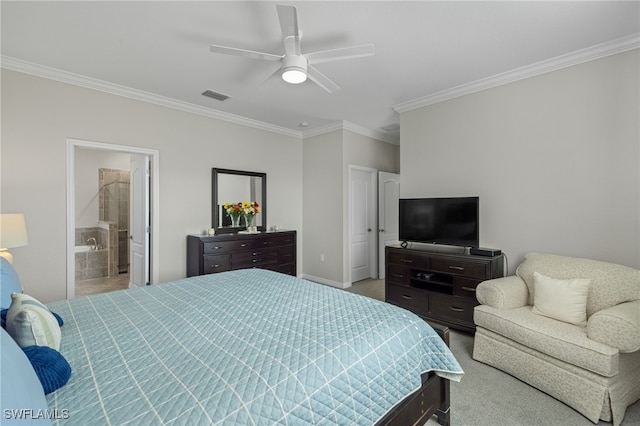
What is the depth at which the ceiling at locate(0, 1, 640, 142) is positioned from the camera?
2.07 m

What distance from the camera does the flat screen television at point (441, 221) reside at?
3119mm

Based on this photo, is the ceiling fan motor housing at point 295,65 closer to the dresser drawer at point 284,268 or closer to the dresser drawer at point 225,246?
the dresser drawer at point 225,246

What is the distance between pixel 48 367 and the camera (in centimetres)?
100

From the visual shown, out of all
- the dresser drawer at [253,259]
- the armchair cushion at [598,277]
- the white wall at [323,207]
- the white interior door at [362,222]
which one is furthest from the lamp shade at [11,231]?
the armchair cushion at [598,277]

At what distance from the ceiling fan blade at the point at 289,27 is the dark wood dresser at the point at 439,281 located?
8.24 ft

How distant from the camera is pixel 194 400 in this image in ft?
3.08

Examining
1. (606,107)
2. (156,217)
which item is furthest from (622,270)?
(156,217)

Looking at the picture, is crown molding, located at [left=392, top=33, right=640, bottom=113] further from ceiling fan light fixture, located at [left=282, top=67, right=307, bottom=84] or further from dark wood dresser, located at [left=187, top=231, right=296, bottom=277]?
dark wood dresser, located at [left=187, top=231, right=296, bottom=277]

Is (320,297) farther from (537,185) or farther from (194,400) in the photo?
(537,185)

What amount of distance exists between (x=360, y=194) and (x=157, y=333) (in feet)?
13.5

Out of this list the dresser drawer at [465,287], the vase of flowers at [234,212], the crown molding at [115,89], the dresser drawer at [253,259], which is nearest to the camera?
the crown molding at [115,89]

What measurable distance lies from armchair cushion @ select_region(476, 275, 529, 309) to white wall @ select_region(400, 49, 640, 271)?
63 cm

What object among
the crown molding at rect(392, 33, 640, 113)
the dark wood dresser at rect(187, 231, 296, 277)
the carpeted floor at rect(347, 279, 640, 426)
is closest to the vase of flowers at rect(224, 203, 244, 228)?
the dark wood dresser at rect(187, 231, 296, 277)

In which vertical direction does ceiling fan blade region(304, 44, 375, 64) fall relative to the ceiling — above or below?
below
